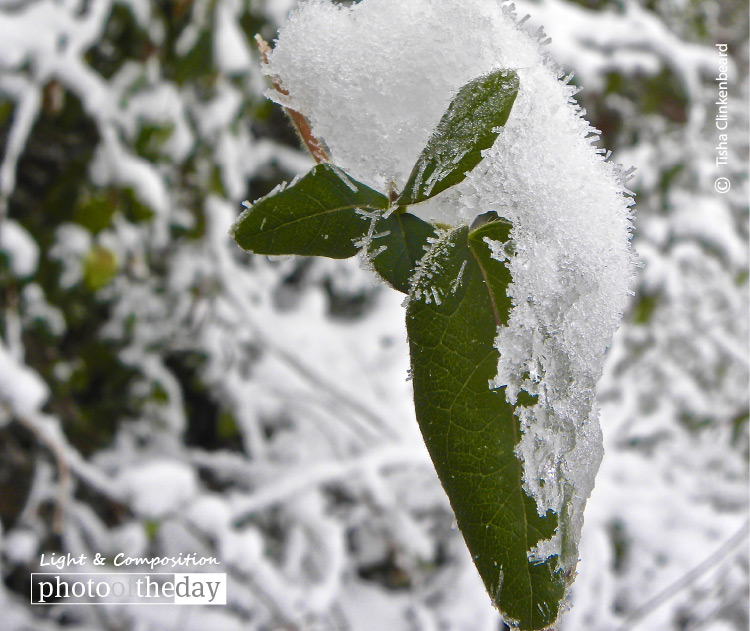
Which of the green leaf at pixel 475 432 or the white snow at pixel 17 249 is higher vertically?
the green leaf at pixel 475 432

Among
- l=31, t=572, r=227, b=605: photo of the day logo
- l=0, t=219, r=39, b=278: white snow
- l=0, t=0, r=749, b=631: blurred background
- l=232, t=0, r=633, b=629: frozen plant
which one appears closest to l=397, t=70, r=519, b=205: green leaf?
l=232, t=0, r=633, b=629: frozen plant

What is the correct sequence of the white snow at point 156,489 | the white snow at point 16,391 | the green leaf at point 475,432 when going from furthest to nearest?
the white snow at point 156,489 < the white snow at point 16,391 < the green leaf at point 475,432

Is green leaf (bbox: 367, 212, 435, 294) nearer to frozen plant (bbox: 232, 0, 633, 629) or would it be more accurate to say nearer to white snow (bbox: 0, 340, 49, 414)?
frozen plant (bbox: 232, 0, 633, 629)

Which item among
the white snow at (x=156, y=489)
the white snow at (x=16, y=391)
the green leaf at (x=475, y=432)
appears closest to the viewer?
the green leaf at (x=475, y=432)

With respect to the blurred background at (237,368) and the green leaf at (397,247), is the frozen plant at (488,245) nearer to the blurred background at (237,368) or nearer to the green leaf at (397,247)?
the green leaf at (397,247)

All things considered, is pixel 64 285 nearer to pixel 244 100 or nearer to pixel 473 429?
pixel 244 100

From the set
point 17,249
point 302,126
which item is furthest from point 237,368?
point 302,126

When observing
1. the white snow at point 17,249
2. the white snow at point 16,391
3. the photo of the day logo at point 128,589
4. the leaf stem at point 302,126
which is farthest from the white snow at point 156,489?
the leaf stem at point 302,126

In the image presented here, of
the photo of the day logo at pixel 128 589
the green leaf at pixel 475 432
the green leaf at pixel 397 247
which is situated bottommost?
the photo of the day logo at pixel 128 589
